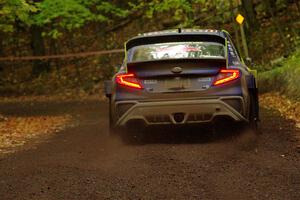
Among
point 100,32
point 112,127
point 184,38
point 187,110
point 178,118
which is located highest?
point 100,32

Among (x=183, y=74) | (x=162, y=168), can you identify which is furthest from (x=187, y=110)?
(x=162, y=168)

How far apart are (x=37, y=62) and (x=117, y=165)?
985 inches

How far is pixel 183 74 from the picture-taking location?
335 inches

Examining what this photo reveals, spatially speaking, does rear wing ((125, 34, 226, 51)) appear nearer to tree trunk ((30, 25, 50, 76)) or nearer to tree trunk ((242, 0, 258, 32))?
tree trunk ((242, 0, 258, 32))

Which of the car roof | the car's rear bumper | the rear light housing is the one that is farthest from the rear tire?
the rear light housing

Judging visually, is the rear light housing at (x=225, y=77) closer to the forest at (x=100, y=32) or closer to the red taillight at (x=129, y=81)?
the red taillight at (x=129, y=81)

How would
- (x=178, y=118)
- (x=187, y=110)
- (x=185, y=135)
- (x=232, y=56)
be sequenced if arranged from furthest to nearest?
1. (x=185, y=135)
2. (x=232, y=56)
3. (x=178, y=118)
4. (x=187, y=110)

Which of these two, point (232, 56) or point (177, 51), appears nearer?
point (177, 51)

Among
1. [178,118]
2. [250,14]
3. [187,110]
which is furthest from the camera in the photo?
[250,14]

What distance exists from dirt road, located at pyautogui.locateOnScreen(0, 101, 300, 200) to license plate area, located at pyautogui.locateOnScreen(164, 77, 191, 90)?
2.91ft

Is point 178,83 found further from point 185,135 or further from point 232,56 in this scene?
point 185,135

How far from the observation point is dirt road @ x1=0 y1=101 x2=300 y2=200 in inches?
234

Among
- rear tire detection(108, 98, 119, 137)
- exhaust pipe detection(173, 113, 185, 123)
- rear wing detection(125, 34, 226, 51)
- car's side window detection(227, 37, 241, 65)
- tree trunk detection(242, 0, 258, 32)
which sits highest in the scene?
tree trunk detection(242, 0, 258, 32)

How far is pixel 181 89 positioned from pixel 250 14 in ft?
57.5
